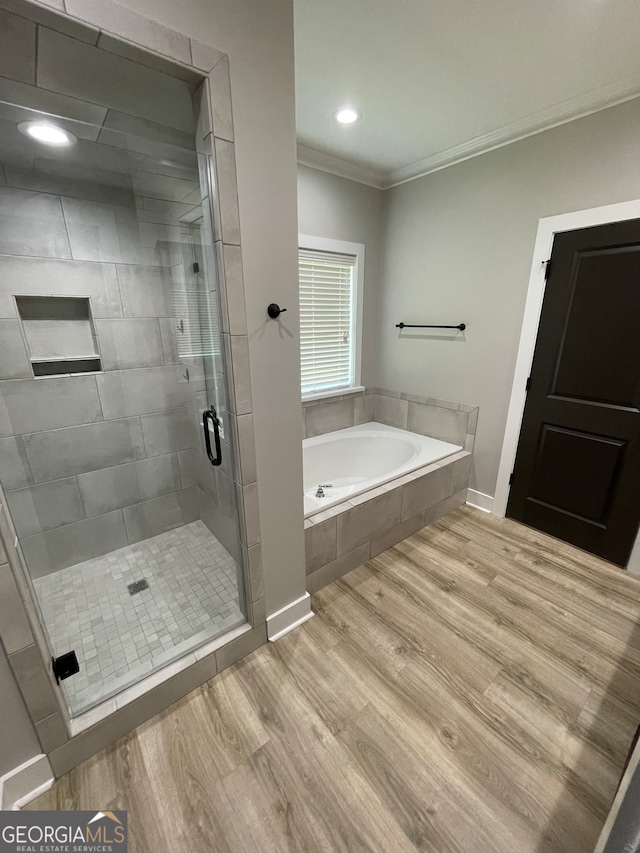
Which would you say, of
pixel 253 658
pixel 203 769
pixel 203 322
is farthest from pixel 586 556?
pixel 203 322

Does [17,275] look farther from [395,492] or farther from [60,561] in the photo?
[395,492]

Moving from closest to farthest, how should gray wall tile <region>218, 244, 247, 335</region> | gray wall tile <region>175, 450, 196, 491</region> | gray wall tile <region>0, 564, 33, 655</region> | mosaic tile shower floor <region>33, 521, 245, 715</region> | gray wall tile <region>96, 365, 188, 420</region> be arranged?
gray wall tile <region>0, 564, 33, 655</region>
gray wall tile <region>218, 244, 247, 335</region>
mosaic tile shower floor <region>33, 521, 245, 715</region>
gray wall tile <region>96, 365, 188, 420</region>
gray wall tile <region>175, 450, 196, 491</region>

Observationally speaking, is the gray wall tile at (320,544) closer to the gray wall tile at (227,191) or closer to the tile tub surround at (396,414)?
the tile tub surround at (396,414)

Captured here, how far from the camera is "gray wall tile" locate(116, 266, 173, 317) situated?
200cm

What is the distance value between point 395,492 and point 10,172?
255 cm

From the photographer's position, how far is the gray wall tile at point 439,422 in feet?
8.94

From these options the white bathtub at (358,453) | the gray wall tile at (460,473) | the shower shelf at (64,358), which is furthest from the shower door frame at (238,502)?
the gray wall tile at (460,473)

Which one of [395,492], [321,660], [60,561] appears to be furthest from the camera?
[395,492]

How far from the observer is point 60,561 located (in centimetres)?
199

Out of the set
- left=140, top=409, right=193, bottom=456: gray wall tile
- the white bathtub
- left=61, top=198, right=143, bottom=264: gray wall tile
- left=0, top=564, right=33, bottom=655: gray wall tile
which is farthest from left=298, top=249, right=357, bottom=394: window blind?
left=0, top=564, right=33, bottom=655: gray wall tile

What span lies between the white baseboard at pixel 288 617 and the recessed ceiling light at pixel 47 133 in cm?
226

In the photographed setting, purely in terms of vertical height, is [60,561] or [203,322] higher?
[203,322]

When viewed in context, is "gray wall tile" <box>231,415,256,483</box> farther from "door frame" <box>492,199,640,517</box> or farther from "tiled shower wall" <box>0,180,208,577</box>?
"door frame" <box>492,199,640,517</box>

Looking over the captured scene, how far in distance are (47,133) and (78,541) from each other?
2.05 metres
